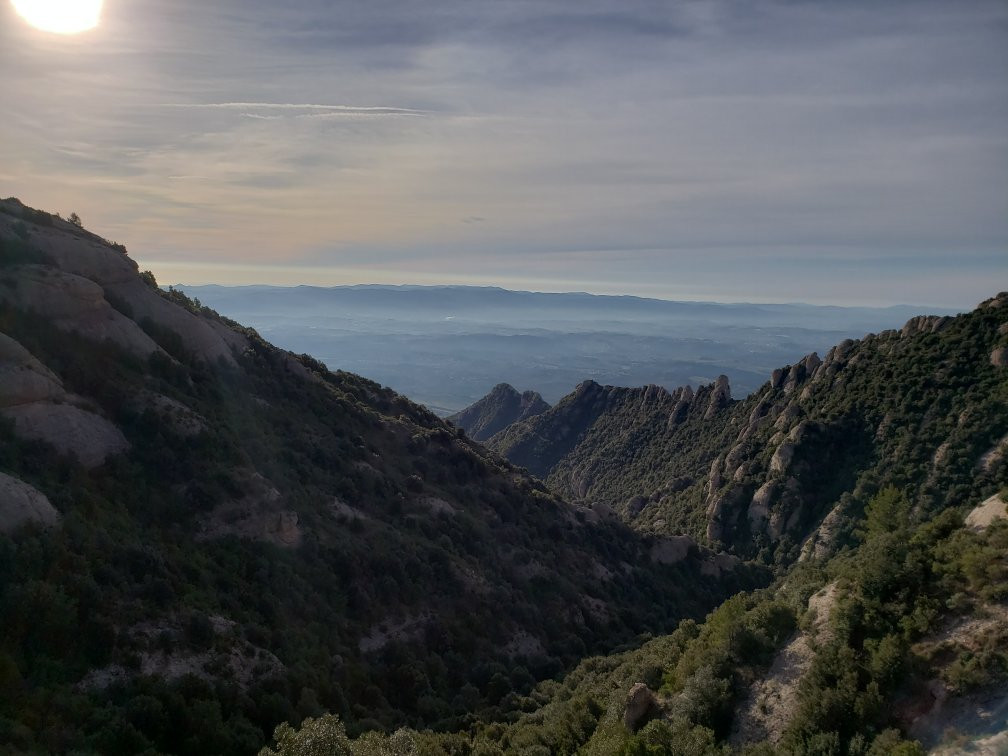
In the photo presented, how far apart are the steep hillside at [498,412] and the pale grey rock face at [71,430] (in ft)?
325

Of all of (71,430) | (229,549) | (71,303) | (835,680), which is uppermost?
(71,303)

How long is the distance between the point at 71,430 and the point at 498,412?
359ft

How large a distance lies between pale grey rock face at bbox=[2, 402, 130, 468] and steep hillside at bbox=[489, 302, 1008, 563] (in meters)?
42.4

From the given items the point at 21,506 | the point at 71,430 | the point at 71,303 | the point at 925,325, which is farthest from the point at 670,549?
the point at 71,303

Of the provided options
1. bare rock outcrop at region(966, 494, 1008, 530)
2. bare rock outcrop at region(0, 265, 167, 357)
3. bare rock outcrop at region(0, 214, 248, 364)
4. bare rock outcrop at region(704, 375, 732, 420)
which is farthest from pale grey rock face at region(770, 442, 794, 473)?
bare rock outcrop at region(0, 265, 167, 357)

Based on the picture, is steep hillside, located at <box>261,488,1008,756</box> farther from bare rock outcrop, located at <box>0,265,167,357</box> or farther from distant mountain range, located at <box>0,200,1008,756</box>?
bare rock outcrop, located at <box>0,265,167,357</box>

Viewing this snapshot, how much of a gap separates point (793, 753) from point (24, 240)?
121ft

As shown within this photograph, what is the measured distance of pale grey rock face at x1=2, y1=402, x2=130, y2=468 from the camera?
71.4 ft

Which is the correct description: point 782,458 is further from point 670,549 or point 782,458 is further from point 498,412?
point 498,412

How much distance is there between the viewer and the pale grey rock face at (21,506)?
17469mm

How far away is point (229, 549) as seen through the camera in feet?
77.6

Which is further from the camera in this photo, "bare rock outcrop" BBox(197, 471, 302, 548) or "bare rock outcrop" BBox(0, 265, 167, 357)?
"bare rock outcrop" BBox(0, 265, 167, 357)

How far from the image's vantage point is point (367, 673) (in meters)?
23.2

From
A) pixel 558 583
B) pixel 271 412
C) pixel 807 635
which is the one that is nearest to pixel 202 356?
pixel 271 412
